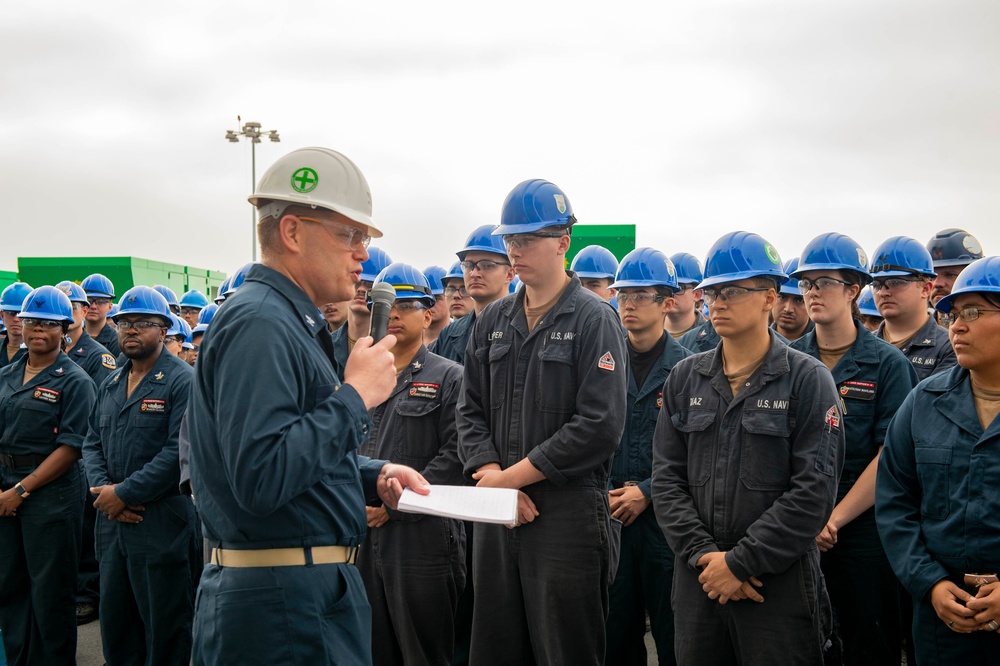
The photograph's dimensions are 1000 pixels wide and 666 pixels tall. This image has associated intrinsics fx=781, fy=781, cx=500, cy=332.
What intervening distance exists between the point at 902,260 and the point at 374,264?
3.91 meters

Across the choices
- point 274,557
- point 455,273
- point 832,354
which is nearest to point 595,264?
point 455,273

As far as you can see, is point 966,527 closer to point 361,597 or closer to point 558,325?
point 558,325

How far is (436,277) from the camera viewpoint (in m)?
7.95

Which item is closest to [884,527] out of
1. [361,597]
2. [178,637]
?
[361,597]

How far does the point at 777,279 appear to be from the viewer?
377 cm

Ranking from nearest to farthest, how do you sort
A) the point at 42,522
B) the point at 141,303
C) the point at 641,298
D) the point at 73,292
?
1. the point at 641,298
2. the point at 42,522
3. the point at 141,303
4. the point at 73,292

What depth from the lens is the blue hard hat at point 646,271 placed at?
5355 mm

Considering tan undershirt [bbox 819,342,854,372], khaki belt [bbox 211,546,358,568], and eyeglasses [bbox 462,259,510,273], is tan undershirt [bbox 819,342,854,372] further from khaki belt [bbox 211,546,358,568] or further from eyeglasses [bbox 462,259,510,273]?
khaki belt [bbox 211,546,358,568]

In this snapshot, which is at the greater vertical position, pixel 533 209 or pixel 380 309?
pixel 533 209

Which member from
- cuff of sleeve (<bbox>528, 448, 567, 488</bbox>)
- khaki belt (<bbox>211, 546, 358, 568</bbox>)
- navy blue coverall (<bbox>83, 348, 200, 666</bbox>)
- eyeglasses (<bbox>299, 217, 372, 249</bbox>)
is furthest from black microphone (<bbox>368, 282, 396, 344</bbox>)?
navy blue coverall (<bbox>83, 348, 200, 666</bbox>)

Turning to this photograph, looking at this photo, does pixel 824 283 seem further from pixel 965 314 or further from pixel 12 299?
pixel 12 299

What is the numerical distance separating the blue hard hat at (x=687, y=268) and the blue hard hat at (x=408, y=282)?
140 inches

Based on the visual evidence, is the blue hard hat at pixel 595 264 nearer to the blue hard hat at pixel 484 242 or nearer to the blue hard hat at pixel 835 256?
the blue hard hat at pixel 484 242

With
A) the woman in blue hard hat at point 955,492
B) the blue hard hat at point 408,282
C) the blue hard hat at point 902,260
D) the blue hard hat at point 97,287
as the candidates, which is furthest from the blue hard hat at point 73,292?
the woman in blue hard hat at point 955,492
